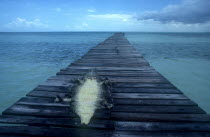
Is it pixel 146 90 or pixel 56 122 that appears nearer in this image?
pixel 56 122

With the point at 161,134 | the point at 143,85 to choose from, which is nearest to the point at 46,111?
the point at 161,134

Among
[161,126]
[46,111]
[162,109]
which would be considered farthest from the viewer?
[162,109]

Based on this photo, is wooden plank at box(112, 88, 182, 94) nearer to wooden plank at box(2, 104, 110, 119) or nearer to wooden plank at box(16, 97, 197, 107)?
wooden plank at box(16, 97, 197, 107)

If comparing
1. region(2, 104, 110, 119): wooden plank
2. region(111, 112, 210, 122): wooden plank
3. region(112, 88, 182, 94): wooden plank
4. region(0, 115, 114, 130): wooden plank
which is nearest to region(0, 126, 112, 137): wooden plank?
region(0, 115, 114, 130): wooden plank

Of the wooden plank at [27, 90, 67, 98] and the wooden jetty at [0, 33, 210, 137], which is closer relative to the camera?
the wooden jetty at [0, 33, 210, 137]

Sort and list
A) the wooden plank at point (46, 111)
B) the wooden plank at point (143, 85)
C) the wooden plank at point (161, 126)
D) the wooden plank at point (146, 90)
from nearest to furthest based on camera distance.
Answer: the wooden plank at point (161, 126)
the wooden plank at point (46, 111)
the wooden plank at point (146, 90)
the wooden plank at point (143, 85)

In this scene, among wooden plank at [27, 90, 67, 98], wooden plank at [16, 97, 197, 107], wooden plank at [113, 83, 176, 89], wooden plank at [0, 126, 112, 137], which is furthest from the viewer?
wooden plank at [113, 83, 176, 89]

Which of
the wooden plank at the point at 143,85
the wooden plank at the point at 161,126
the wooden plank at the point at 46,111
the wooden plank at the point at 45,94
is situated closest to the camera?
the wooden plank at the point at 161,126

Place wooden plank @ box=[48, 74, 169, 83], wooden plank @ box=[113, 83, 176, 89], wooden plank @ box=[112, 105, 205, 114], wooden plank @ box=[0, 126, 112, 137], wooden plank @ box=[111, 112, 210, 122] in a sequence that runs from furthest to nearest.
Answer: wooden plank @ box=[48, 74, 169, 83] → wooden plank @ box=[113, 83, 176, 89] → wooden plank @ box=[112, 105, 205, 114] → wooden plank @ box=[111, 112, 210, 122] → wooden plank @ box=[0, 126, 112, 137]

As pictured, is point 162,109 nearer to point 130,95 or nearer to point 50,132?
point 130,95

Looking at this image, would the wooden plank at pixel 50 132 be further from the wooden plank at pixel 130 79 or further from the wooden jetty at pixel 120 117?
the wooden plank at pixel 130 79

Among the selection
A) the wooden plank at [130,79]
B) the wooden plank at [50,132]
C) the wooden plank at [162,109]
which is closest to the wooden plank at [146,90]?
the wooden plank at [130,79]

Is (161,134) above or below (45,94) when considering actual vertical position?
below

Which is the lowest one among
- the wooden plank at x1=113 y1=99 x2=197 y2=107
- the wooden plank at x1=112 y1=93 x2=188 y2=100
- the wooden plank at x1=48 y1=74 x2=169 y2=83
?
the wooden plank at x1=113 y1=99 x2=197 y2=107
